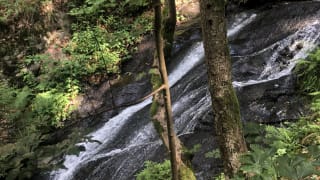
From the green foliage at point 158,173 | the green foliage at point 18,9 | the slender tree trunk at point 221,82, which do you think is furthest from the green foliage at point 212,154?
the green foliage at point 18,9

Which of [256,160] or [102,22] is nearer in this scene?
[256,160]

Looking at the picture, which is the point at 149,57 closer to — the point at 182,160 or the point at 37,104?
the point at 37,104

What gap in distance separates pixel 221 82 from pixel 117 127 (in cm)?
559

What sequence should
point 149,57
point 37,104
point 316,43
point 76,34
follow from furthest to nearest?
point 76,34 → point 149,57 → point 37,104 → point 316,43

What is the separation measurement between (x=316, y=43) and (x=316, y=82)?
7.09ft

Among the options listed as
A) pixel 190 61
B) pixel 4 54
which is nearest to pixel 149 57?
pixel 190 61

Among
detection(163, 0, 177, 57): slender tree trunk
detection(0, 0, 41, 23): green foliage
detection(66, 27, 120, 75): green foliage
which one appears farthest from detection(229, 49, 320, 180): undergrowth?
detection(0, 0, 41, 23): green foliage

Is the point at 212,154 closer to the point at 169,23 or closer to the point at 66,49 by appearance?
the point at 169,23

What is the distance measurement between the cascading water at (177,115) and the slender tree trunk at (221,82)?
298 cm

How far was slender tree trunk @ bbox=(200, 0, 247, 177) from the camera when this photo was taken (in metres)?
3.64

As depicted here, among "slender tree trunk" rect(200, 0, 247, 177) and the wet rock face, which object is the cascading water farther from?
"slender tree trunk" rect(200, 0, 247, 177)

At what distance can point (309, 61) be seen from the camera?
652 centimetres

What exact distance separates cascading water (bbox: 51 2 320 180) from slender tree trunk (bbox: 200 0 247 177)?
298 centimetres

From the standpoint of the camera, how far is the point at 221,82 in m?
3.72
